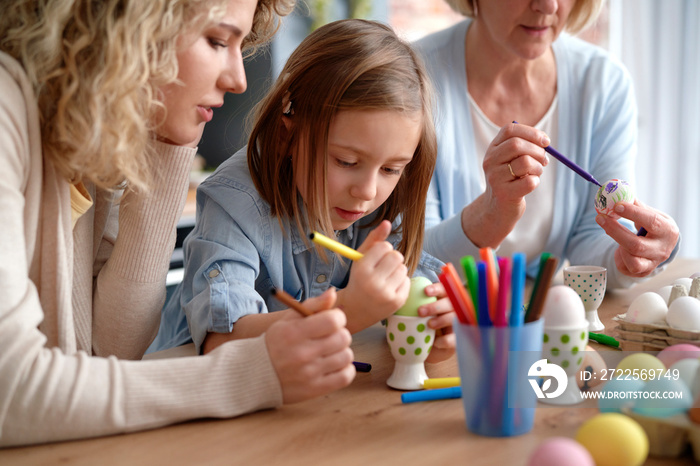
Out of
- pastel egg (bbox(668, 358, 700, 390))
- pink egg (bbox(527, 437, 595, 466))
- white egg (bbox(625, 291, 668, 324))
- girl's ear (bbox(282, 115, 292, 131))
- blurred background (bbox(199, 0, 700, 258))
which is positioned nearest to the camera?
pink egg (bbox(527, 437, 595, 466))

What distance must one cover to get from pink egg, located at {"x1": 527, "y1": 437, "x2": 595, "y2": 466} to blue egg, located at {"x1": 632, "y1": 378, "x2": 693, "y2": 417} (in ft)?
0.44

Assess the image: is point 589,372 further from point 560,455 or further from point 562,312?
point 560,455

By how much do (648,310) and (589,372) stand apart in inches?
6.0

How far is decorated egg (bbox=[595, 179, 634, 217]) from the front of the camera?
1184 millimetres

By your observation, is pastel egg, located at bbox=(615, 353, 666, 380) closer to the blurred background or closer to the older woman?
the older woman

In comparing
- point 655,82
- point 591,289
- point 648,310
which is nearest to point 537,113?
point 591,289

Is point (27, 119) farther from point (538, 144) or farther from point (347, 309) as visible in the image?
point (538, 144)

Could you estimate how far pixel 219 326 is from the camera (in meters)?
0.94

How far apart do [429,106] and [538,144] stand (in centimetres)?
21

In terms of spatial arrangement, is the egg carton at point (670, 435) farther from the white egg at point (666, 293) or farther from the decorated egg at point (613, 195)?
the decorated egg at point (613, 195)

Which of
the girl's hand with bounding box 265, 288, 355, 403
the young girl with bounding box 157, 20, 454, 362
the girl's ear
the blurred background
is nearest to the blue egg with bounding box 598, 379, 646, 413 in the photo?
the girl's hand with bounding box 265, 288, 355, 403

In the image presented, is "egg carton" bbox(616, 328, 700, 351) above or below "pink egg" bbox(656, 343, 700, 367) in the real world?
below

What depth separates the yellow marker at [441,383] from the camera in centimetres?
82

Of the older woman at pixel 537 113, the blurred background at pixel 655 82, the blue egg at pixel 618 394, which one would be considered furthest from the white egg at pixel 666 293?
the blurred background at pixel 655 82
